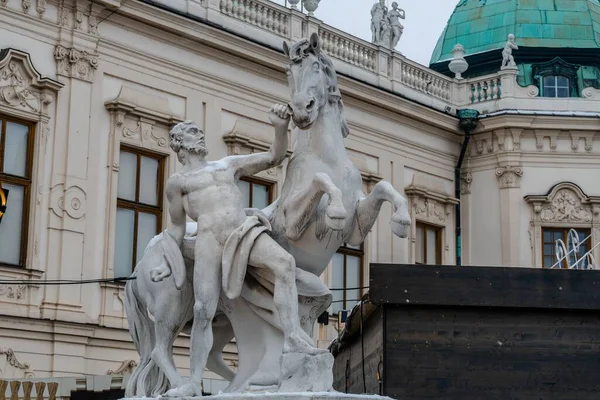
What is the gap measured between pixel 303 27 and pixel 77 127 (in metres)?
5.56

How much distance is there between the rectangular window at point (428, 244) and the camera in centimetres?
2448

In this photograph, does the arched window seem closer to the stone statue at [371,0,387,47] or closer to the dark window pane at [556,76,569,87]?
the dark window pane at [556,76,569,87]

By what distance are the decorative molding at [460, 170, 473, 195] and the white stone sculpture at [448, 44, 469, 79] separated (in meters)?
2.05

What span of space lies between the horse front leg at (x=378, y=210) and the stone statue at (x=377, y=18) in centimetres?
1827

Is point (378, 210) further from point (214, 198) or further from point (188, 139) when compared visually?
point (188, 139)

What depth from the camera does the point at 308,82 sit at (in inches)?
256

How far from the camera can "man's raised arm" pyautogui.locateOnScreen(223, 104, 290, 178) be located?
6.44m

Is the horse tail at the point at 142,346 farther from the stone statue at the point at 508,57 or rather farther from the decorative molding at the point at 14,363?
the stone statue at the point at 508,57

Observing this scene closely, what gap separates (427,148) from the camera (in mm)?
24891

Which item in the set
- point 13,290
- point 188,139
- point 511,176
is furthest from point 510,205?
point 188,139

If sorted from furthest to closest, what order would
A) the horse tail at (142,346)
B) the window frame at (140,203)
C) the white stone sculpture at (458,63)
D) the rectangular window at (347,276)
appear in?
the white stone sculpture at (458,63) → the rectangular window at (347,276) → the window frame at (140,203) → the horse tail at (142,346)

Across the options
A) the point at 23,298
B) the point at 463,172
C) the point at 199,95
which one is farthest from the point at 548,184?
the point at 23,298

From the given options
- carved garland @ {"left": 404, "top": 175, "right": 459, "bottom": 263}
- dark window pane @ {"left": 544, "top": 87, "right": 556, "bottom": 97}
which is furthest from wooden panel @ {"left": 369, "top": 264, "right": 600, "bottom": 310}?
dark window pane @ {"left": 544, "top": 87, "right": 556, "bottom": 97}

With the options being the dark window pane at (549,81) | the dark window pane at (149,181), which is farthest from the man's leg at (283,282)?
the dark window pane at (549,81)
